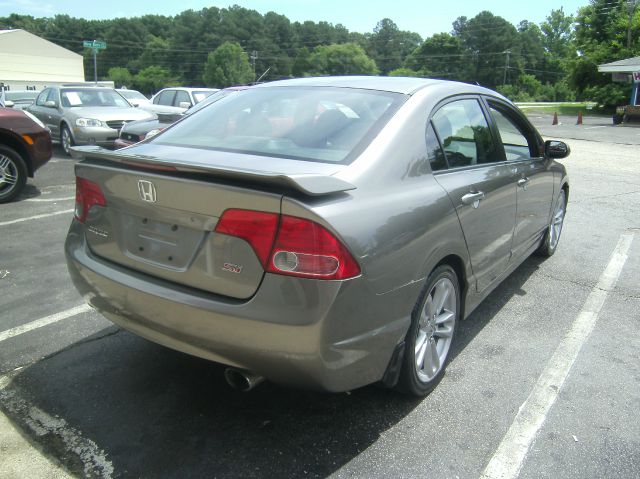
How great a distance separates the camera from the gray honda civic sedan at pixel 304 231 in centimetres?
212

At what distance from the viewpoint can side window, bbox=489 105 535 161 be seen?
13.0 ft

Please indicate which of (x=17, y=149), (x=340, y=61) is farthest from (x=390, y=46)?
(x=17, y=149)

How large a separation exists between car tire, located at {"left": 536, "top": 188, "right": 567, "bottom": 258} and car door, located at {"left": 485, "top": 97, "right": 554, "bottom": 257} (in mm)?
368

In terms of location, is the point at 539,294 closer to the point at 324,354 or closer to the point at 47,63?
the point at 324,354

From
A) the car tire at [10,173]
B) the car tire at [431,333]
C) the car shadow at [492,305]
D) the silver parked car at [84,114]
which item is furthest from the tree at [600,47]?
the car tire at [431,333]

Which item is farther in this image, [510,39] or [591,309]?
[510,39]

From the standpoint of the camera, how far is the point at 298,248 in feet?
6.89

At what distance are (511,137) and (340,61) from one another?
111620mm

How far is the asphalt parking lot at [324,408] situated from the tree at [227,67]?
99323mm

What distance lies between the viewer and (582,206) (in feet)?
26.2

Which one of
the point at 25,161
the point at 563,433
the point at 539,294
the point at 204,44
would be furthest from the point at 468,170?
the point at 204,44

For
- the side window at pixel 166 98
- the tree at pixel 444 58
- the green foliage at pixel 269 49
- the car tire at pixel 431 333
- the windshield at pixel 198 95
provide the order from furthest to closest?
the tree at pixel 444 58, the green foliage at pixel 269 49, the side window at pixel 166 98, the windshield at pixel 198 95, the car tire at pixel 431 333

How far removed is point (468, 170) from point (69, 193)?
22.1ft

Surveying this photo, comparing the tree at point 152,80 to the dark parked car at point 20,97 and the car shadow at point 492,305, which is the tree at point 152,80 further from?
the car shadow at point 492,305
